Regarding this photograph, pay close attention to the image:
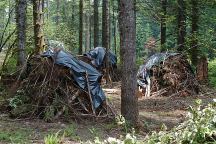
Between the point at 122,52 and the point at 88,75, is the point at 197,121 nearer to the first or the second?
the point at 122,52

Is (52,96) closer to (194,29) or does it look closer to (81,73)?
(81,73)

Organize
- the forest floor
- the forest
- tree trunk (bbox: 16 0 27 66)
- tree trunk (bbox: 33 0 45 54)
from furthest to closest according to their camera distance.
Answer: tree trunk (bbox: 16 0 27 66) → tree trunk (bbox: 33 0 45 54) → the forest → the forest floor

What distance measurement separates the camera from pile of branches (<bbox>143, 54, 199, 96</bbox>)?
595 inches

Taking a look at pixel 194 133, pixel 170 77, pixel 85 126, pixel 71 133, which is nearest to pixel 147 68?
pixel 170 77

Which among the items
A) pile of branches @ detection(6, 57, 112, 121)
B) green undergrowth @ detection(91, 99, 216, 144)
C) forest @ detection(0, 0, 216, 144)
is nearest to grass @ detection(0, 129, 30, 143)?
forest @ detection(0, 0, 216, 144)

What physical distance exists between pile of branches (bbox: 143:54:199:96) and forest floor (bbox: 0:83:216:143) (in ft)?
6.10

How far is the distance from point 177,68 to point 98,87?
537 cm

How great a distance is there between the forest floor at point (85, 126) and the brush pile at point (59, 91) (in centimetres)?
41

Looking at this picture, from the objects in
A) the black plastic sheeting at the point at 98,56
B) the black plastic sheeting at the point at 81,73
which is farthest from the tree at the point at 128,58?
the black plastic sheeting at the point at 98,56

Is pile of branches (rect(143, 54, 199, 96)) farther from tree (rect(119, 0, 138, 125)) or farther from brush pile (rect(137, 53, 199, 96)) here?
tree (rect(119, 0, 138, 125))

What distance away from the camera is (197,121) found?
307 centimetres

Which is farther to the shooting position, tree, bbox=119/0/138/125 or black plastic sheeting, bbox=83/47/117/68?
black plastic sheeting, bbox=83/47/117/68

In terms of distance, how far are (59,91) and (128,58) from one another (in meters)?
2.35

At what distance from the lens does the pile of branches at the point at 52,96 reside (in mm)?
10047
